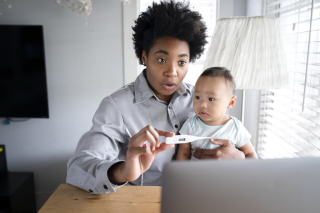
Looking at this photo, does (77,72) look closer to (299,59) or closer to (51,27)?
(51,27)

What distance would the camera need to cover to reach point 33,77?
2.28 m

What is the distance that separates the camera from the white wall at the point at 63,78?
2260mm

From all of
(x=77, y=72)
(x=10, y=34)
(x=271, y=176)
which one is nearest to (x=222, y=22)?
(x=271, y=176)

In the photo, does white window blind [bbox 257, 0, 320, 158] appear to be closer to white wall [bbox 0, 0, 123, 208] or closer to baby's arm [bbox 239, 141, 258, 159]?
baby's arm [bbox 239, 141, 258, 159]

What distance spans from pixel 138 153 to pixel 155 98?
53 cm

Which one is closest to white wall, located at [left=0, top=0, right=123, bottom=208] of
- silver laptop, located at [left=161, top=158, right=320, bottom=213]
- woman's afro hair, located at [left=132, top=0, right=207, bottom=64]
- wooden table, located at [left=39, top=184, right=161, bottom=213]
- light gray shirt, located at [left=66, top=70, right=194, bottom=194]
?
woman's afro hair, located at [left=132, top=0, right=207, bottom=64]

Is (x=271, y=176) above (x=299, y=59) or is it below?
below

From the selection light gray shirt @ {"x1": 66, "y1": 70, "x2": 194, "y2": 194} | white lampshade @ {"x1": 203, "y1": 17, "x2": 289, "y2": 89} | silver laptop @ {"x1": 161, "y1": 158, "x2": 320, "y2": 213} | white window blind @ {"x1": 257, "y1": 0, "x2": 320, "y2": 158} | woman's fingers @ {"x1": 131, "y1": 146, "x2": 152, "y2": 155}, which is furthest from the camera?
white window blind @ {"x1": 257, "y1": 0, "x2": 320, "y2": 158}

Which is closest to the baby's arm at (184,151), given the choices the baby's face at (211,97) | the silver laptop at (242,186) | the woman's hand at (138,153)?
the baby's face at (211,97)

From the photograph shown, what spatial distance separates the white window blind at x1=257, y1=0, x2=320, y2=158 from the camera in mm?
1258

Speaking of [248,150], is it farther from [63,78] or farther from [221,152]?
[63,78]

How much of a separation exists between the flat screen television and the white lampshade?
1796 millimetres

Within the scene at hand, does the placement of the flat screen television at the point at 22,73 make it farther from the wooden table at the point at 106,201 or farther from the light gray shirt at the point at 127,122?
the wooden table at the point at 106,201

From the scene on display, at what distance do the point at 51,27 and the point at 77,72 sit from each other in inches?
19.1
